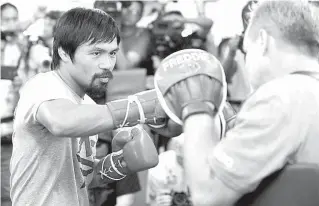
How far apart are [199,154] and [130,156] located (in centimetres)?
68

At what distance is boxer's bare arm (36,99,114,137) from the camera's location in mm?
1640

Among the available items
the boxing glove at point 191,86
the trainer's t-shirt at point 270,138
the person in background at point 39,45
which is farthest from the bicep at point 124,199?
the trainer's t-shirt at point 270,138

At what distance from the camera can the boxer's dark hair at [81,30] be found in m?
1.95

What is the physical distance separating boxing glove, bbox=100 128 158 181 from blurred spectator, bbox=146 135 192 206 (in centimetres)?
128

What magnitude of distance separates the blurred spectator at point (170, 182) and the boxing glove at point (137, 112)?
63.9 inches

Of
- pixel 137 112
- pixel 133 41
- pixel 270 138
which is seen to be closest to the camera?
pixel 270 138

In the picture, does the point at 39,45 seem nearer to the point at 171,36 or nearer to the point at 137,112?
the point at 171,36

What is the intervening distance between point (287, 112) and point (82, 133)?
692mm

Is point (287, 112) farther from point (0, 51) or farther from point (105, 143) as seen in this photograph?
point (0, 51)

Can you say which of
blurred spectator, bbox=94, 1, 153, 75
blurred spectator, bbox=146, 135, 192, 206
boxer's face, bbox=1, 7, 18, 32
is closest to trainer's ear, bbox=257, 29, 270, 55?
blurred spectator, bbox=146, 135, 192, 206

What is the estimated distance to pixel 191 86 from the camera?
144cm

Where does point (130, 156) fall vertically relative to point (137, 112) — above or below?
below

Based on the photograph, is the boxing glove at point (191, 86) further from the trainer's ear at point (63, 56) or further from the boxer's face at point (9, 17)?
the boxer's face at point (9, 17)

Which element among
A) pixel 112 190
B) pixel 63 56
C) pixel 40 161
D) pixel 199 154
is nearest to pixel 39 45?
pixel 112 190
